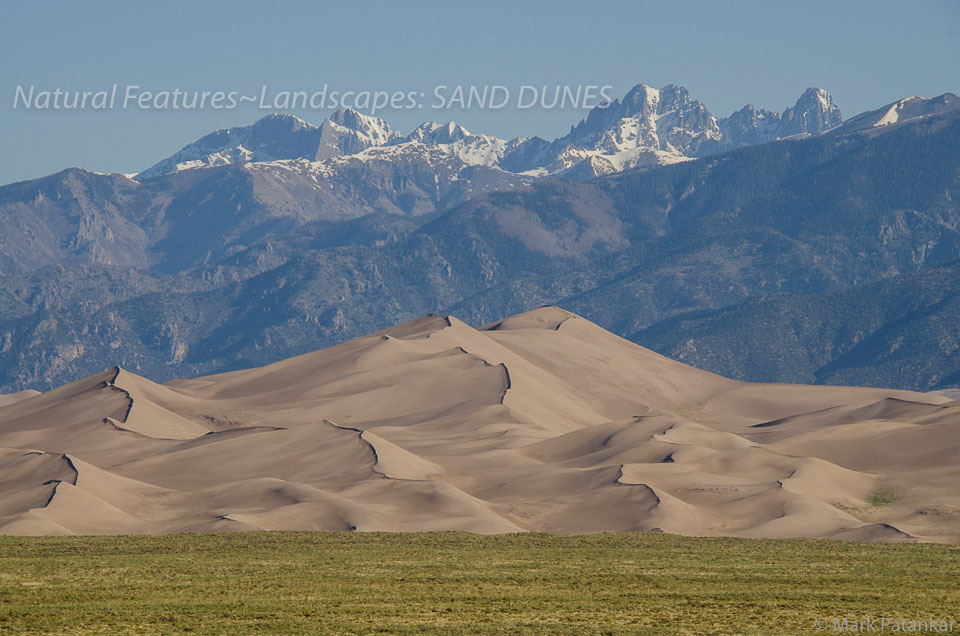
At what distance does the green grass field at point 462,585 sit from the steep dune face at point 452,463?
23.5 m

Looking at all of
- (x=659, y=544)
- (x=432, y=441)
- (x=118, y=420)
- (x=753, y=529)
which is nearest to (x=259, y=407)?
(x=118, y=420)

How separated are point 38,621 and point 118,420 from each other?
11760cm

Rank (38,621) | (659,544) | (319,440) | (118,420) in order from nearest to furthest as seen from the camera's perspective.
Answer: (38,621)
(659,544)
(319,440)
(118,420)

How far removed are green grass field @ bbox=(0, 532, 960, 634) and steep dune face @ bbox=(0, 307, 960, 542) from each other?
77.1ft

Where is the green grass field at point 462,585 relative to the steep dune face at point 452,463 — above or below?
below

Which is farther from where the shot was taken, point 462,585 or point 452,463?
point 452,463

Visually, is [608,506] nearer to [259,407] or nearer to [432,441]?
[432,441]

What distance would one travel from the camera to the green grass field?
176ft

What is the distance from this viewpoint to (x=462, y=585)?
207 feet

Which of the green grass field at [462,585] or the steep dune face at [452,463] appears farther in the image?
the steep dune face at [452,463]

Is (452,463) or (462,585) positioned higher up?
(452,463)

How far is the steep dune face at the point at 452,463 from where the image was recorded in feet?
359

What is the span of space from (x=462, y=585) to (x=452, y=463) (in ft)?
254

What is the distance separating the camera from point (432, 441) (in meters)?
155
